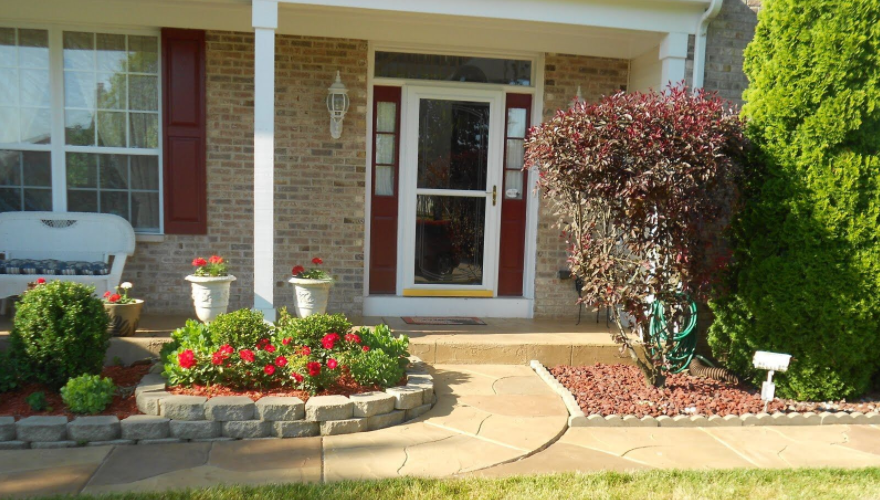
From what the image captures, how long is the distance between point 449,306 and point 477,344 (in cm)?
126

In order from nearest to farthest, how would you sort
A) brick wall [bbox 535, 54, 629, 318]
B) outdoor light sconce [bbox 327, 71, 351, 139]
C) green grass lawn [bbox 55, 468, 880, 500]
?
green grass lawn [bbox 55, 468, 880, 500]
outdoor light sconce [bbox 327, 71, 351, 139]
brick wall [bbox 535, 54, 629, 318]

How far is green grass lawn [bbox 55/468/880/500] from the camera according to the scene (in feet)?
9.93

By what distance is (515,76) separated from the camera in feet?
21.6

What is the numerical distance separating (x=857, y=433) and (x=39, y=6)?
698 centimetres

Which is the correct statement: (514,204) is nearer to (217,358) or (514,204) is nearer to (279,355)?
(279,355)

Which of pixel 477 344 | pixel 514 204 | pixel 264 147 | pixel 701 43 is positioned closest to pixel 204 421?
pixel 264 147

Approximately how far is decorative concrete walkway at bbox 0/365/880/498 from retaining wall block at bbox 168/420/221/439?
70mm

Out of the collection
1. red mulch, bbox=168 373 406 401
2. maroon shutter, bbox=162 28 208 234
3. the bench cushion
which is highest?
maroon shutter, bbox=162 28 208 234

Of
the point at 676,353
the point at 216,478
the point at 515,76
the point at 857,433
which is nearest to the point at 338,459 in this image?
the point at 216,478

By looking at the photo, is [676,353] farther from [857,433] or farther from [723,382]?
[857,433]

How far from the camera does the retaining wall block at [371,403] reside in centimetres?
392

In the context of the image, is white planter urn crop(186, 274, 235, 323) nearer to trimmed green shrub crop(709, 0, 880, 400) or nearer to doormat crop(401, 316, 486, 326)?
doormat crop(401, 316, 486, 326)

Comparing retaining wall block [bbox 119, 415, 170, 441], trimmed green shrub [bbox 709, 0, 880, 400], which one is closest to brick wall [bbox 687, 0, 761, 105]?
trimmed green shrub [bbox 709, 0, 880, 400]

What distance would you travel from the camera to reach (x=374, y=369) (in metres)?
4.19
